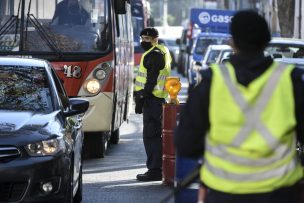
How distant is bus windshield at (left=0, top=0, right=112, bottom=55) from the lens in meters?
13.7

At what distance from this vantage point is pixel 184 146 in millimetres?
4992

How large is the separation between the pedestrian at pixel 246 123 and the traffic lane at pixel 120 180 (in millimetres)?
5447

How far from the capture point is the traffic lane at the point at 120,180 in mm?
10656

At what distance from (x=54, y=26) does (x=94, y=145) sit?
5.71 ft

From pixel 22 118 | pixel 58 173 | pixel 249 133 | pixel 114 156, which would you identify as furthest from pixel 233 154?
pixel 114 156

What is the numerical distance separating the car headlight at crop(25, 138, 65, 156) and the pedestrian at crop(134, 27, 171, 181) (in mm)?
3522

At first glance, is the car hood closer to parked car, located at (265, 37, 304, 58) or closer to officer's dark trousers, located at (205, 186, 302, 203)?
officer's dark trousers, located at (205, 186, 302, 203)

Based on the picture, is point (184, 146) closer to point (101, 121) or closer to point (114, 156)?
point (101, 121)

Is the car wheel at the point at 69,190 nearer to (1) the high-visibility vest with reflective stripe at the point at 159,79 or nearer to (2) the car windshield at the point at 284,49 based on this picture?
(1) the high-visibility vest with reflective stripe at the point at 159,79

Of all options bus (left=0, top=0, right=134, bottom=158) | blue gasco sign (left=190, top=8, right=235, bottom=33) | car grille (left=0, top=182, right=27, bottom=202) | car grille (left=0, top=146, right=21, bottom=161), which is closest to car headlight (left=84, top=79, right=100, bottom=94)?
bus (left=0, top=0, right=134, bottom=158)

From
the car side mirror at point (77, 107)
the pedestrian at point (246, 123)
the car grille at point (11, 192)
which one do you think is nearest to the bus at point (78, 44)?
the car side mirror at point (77, 107)

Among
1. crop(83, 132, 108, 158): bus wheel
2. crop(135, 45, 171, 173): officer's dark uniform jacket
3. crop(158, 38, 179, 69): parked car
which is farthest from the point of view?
crop(158, 38, 179, 69): parked car

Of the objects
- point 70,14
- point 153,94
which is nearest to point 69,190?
point 153,94

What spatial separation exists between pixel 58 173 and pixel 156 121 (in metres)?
3.75
